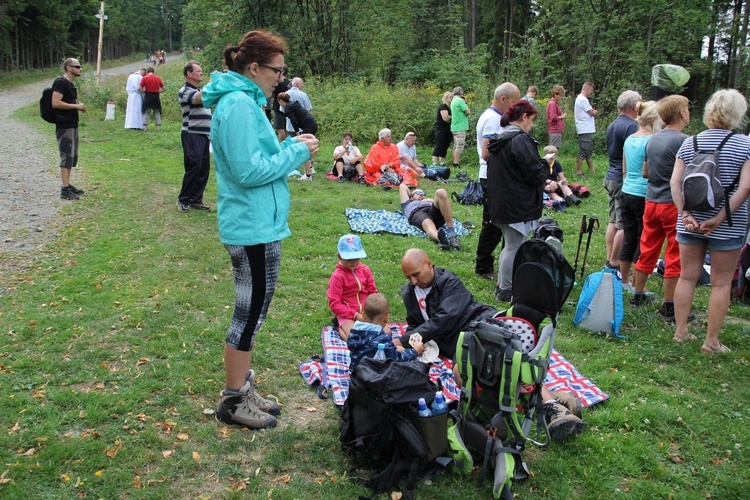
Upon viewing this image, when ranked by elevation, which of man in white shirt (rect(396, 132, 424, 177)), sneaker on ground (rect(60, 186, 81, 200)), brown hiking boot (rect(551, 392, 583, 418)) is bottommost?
brown hiking boot (rect(551, 392, 583, 418))

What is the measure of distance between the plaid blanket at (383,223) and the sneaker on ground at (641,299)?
2816 millimetres

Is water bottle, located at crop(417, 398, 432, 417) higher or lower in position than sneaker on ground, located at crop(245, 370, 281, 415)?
higher

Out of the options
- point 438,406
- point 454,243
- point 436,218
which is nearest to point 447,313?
point 438,406

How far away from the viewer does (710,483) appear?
3.39m

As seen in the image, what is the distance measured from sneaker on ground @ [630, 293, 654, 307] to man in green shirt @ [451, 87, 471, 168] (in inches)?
318

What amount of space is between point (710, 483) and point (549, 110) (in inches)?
433

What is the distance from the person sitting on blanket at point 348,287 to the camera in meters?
5.16

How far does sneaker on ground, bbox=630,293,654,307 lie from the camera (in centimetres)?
600

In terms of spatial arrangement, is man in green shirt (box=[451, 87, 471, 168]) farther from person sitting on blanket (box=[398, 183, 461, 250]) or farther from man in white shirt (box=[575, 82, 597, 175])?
person sitting on blanket (box=[398, 183, 461, 250])

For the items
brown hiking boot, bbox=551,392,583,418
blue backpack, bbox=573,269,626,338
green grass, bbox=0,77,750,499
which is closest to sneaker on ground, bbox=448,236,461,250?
green grass, bbox=0,77,750,499

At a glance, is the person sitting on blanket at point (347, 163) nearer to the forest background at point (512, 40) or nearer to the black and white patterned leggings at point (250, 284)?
the forest background at point (512, 40)

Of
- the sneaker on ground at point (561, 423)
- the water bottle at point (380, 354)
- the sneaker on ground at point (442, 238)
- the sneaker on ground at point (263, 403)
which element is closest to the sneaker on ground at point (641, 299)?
the sneaker on ground at point (442, 238)

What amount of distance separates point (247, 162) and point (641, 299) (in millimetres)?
4657

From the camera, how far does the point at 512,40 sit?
94.1 ft
